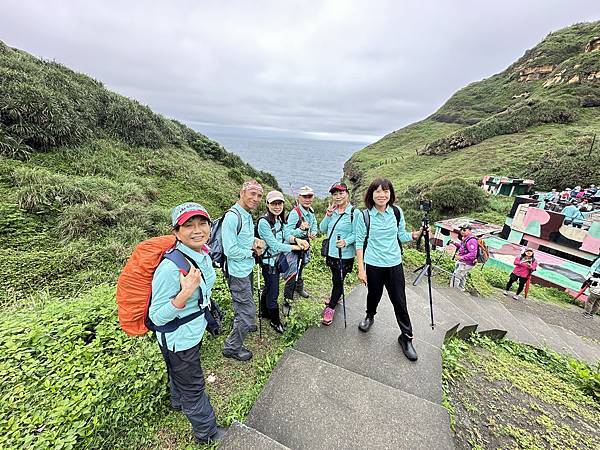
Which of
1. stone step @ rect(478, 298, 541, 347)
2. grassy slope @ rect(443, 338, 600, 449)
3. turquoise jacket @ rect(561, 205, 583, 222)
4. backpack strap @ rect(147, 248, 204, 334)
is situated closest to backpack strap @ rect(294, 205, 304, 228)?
backpack strap @ rect(147, 248, 204, 334)

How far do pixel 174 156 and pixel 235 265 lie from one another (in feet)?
41.9

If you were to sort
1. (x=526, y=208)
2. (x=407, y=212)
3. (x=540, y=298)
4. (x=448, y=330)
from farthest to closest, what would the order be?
(x=407, y=212) < (x=526, y=208) < (x=540, y=298) < (x=448, y=330)

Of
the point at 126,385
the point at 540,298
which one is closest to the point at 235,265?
the point at 126,385

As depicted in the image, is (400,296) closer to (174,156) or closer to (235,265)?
(235,265)

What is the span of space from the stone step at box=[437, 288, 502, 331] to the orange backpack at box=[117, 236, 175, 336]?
510 centimetres

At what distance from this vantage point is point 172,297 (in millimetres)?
1896

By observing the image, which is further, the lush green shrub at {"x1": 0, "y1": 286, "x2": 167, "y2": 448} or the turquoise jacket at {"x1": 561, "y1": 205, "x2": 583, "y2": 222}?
the turquoise jacket at {"x1": 561, "y1": 205, "x2": 583, "y2": 222}

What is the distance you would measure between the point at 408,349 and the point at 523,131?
50.7m

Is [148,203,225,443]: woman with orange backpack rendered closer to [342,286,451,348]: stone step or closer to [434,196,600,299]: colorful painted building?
[342,286,451,348]: stone step

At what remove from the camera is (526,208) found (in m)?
14.7

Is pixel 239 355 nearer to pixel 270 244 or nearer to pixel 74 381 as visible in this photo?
pixel 270 244

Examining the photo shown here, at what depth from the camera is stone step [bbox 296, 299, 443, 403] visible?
9.51 ft

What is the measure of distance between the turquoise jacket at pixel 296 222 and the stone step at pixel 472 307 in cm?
340

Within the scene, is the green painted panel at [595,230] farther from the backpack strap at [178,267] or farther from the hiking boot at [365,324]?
the backpack strap at [178,267]
